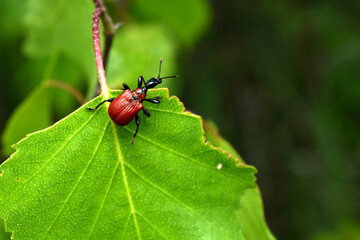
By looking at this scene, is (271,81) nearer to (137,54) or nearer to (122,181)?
(137,54)

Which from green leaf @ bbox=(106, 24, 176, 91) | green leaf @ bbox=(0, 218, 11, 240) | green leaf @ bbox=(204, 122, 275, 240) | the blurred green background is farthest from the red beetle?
the blurred green background

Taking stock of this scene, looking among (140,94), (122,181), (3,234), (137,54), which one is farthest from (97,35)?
(137,54)

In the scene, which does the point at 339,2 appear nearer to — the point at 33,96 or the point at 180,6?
the point at 180,6

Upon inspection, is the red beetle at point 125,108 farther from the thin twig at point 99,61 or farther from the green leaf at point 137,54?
the green leaf at point 137,54

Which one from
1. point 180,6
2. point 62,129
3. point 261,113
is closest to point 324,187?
point 261,113

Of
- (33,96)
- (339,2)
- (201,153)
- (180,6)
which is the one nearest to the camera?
(201,153)

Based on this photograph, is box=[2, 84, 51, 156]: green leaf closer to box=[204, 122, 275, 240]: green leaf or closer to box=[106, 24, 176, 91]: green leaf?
box=[106, 24, 176, 91]: green leaf

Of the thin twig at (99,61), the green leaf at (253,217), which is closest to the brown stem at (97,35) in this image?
the thin twig at (99,61)

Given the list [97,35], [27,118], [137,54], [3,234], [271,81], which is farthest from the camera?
[271,81]
